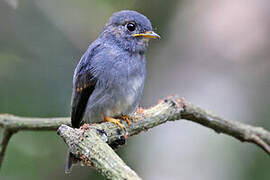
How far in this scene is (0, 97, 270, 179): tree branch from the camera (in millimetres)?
2449

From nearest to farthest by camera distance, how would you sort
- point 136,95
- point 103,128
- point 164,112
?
point 103,128 → point 164,112 → point 136,95

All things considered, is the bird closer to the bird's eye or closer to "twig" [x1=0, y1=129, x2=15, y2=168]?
the bird's eye

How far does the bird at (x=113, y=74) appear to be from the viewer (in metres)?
3.57

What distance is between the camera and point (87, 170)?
5277mm

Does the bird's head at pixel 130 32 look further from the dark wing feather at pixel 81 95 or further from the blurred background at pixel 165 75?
the blurred background at pixel 165 75

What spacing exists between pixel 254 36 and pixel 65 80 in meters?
3.04

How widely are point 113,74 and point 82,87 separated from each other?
1.08ft

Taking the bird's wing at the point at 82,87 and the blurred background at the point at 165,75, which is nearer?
the bird's wing at the point at 82,87

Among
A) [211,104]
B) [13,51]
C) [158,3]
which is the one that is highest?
[158,3]

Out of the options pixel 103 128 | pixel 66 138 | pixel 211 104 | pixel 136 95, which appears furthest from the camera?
pixel 211 104

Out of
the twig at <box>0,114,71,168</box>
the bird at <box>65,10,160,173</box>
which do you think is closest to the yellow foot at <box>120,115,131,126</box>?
the bird at <box>65,10,160,173</box>

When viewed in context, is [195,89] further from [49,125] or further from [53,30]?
[49,125]

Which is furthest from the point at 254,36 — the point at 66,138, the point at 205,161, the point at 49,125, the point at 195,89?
the point at 66,138

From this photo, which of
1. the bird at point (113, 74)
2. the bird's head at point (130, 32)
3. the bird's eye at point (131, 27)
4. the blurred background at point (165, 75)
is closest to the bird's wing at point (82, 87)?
the bird at point (113, 74)
